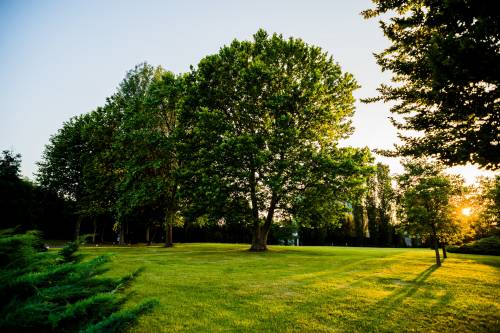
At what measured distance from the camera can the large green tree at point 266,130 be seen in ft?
72.4

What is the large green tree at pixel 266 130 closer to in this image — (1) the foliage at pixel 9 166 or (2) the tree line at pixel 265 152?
(2) the tree line at pixel 265 152

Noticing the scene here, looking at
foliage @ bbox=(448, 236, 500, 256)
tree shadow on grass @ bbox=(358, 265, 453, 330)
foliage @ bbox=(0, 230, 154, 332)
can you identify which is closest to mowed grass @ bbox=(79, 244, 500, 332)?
tree shadow on grass @ bbox=(358, 265, 453, 330)

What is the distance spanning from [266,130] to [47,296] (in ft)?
74.0

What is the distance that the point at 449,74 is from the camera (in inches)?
225

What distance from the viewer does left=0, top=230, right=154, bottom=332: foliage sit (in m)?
1.89

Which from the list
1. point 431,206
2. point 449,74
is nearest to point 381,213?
point 431,206

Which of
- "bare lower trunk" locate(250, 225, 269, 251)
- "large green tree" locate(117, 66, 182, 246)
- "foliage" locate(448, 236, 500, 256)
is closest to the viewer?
"bare lower trunk" locate(250, 225, 269, 251)

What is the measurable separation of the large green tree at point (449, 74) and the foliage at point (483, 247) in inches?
1139

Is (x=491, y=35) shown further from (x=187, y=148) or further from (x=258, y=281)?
(x=187, y=148)

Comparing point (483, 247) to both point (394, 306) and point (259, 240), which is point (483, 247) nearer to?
point (259, 240)

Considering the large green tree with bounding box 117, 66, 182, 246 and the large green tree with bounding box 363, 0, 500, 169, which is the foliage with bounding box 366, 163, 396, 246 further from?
the large green tree with bounding box 363, 0, 500, 169

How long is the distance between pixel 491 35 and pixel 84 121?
42489 millimetres

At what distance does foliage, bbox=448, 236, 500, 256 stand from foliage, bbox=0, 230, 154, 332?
123 ft

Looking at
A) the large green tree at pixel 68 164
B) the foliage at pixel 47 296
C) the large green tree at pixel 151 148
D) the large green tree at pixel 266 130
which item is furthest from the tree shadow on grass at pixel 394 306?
the large green tree at pixel 68 164
